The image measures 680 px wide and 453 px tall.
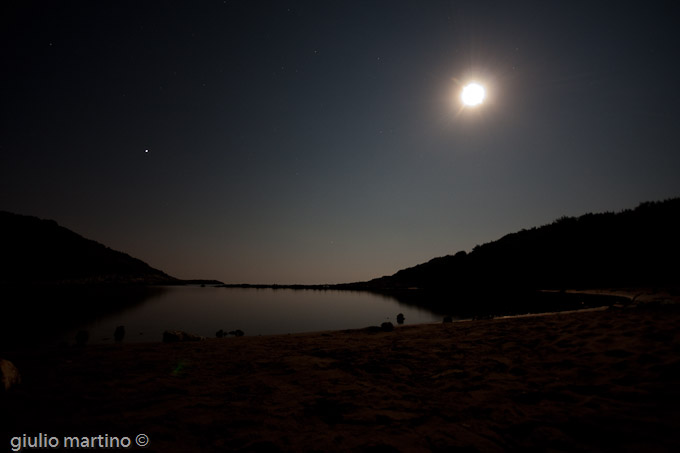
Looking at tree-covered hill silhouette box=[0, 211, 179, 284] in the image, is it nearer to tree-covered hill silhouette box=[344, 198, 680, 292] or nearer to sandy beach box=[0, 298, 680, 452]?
sandy beach box=[0, 298, 680, 452]

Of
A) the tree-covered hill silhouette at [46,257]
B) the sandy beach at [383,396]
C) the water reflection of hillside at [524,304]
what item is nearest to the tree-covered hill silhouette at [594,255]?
the water reflection of hillside at [524,304]

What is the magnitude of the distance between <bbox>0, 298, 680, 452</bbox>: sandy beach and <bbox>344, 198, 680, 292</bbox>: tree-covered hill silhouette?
2656 cm

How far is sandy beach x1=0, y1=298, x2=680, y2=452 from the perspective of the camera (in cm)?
328

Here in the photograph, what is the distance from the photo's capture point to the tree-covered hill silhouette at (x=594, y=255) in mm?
30109

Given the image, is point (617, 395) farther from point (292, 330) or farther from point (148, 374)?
point (292, 330)

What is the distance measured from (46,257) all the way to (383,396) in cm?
11420

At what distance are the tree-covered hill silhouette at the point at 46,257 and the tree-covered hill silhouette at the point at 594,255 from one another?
4171 inches

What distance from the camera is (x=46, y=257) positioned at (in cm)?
8012

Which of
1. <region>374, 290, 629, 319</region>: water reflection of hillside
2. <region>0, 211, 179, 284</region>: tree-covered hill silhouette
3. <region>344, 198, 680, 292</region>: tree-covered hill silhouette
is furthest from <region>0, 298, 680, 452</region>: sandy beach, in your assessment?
<region>0, 211, 179, 284</region>: tree-covered hill silhouette

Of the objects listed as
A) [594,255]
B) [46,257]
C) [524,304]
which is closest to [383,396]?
[524,304]

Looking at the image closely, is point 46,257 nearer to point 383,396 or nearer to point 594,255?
point 383,396

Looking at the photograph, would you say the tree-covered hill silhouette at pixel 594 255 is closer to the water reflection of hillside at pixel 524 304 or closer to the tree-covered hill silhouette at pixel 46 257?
the water reflection of hillside at pixel 524 304

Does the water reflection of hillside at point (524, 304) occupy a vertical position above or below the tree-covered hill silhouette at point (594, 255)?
below

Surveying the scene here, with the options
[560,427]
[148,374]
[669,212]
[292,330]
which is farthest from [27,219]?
[669,212]
